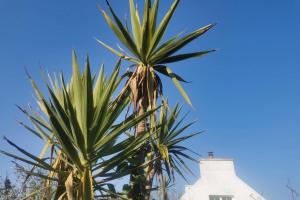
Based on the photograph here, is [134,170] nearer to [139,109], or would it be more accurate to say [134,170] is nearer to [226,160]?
[139,109]

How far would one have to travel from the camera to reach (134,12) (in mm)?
5516

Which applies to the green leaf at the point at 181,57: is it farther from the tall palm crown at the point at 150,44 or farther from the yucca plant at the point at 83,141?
the yucca plant at the point at 83,141

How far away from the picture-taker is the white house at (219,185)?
15.9 meters

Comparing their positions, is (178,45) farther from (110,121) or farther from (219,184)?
(219,184)

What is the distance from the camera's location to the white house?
15.9m

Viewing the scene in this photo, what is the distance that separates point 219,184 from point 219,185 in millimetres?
53

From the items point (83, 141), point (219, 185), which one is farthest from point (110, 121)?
point (219, 185)

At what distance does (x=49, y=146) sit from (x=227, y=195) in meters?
13.6

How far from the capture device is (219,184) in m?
16.3

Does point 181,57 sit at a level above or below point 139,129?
above

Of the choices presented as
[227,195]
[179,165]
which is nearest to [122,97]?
[179,165]

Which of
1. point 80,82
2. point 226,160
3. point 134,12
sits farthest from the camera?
point 226,160

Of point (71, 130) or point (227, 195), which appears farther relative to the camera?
point (227, 195)

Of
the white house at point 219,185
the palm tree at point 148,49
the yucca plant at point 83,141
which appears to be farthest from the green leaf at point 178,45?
the white house at point 219,185
